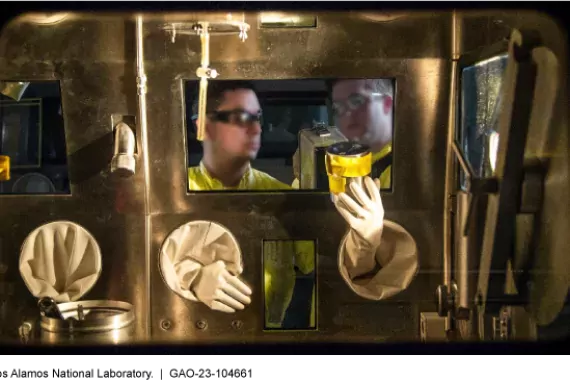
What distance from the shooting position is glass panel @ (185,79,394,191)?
3.92 ft

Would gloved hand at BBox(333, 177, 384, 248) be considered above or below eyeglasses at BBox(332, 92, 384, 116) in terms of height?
below

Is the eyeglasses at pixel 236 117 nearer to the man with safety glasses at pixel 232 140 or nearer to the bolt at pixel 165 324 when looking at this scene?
the man with safety glasses at pixel 232 140

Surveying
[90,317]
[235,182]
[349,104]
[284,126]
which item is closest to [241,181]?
[235,182]

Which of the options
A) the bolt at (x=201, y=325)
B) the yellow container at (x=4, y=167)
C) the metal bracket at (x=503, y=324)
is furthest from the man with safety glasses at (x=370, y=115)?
the yellow container at (x=4, y=167)

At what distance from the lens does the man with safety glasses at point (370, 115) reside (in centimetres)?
120

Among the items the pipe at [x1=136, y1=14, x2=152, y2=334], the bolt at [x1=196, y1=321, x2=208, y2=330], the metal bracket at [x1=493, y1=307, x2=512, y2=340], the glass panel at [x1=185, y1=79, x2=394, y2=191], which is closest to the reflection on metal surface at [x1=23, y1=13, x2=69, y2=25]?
the pipe at [x1=136, y1=14, x2=152, y2=334]

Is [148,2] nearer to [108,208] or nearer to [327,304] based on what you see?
[108,208]

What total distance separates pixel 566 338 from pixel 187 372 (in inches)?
22.5

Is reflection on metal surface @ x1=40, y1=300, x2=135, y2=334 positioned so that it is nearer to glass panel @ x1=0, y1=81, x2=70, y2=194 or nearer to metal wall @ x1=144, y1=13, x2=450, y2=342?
metal wall @ x1=144, y1=13, x2=450, y2=342

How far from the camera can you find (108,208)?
49.0 inches

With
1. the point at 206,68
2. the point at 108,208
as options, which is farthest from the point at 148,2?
the point at 108,208

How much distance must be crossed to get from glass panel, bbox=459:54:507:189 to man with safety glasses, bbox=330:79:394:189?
4.9 inches

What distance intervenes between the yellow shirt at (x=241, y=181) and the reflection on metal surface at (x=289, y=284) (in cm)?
10

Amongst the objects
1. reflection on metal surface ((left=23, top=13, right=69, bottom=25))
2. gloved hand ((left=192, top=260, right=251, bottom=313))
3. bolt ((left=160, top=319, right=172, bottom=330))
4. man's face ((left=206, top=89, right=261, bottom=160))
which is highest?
reflection on metal surface ((left=23, top=13, right=69, bottom=25))
